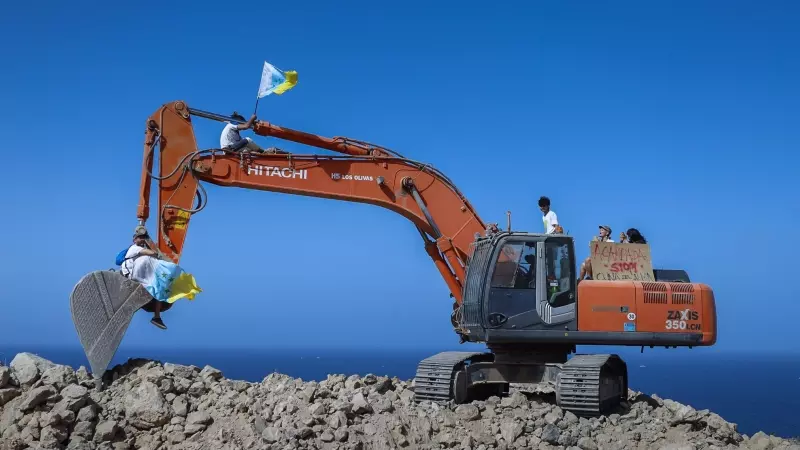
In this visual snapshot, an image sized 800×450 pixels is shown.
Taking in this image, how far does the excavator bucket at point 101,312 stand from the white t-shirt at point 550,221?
19.0 feet

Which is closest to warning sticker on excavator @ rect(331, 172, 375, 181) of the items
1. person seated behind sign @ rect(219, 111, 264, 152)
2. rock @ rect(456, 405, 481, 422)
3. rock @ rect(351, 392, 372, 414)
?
person seated behind sign @ rect(219, 111, 264, 152)

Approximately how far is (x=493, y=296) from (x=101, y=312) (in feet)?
16.9

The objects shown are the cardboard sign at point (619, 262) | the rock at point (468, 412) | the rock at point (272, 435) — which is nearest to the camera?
the rock at point (272, 435)

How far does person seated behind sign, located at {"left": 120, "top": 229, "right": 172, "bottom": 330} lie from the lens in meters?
11.4

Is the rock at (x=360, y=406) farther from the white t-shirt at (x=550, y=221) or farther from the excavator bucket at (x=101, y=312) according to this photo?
the white t-shirt at (x=550, y=221)

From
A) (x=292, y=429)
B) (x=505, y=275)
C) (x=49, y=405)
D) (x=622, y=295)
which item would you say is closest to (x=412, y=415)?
(x=292, y=429)

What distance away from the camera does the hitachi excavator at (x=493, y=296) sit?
37.6 feet

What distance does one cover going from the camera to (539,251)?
12.1 meters

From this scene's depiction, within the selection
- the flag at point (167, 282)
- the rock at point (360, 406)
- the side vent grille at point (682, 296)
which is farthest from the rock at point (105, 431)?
the side vent grille at point (682, 296)

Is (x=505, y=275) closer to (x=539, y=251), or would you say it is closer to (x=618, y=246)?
(x=539, y=251)

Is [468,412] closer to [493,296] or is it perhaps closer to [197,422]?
[493,296]

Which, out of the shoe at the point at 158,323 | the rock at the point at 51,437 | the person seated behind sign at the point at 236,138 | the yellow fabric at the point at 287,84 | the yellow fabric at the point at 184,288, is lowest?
the rock at the point at 51,437

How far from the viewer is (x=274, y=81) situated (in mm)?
12633

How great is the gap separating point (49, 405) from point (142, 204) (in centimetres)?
288
